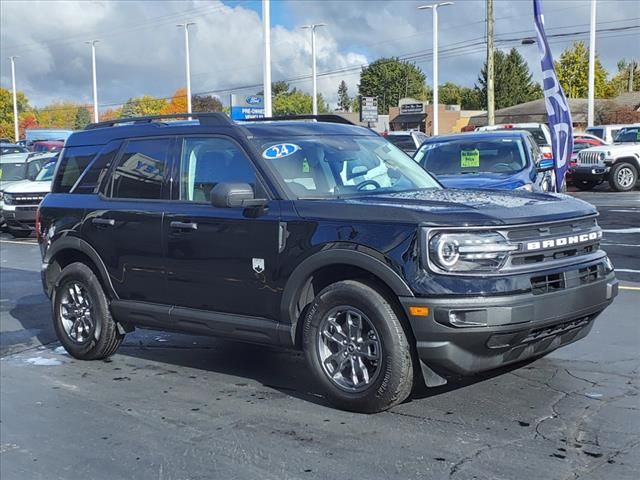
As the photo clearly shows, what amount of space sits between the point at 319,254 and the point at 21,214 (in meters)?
14.0

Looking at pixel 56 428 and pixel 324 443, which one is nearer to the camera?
pixel 324 443

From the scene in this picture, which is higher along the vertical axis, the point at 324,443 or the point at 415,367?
the point at 415,367

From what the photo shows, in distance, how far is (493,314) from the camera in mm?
4371

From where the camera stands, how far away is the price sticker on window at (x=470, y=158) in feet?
36.5

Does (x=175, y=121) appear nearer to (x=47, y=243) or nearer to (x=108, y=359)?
(x=47, y=243)

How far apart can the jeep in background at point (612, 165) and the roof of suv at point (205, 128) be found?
1885 centimetres

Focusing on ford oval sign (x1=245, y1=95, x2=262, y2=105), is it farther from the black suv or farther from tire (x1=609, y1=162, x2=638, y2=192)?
the black suv

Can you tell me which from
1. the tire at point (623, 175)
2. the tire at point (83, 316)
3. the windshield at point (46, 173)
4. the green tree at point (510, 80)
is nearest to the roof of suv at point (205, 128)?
the tire at point (83, 316)

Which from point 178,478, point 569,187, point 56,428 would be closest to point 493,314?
point 178,478

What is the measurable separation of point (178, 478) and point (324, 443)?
0.88 metres

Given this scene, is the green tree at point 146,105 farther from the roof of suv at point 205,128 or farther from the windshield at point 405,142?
the roof of suv at point 205,128

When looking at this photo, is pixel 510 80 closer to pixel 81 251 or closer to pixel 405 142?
pixel 405 142

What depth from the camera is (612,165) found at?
23453 mm

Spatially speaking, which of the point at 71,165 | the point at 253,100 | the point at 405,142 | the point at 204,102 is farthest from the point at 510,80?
the point at 71,165
